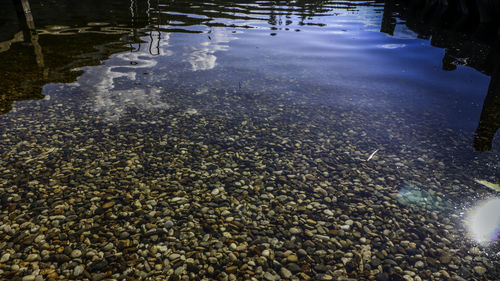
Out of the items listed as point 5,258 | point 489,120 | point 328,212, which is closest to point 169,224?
point 5,258

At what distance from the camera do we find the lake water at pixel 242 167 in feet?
13.9

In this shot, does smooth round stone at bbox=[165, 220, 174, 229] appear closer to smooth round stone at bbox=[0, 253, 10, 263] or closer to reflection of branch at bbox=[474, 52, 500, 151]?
smooth round stone at bbox=[0, 253, 10, 263]

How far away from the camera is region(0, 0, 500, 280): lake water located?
422cm

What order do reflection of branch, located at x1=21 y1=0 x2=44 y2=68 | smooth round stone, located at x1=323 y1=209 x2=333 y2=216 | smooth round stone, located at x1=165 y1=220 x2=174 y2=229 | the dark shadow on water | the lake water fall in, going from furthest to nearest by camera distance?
reflection of branch, located at x1=21 y1=0 x2=44 y2=68
the dark shadow on water
smooth round stone, located at x1=323 y1=209 x2=333 y2=216
smooth round stone, located at x1=165 y1=220 x2=174 y2=229
the lake water

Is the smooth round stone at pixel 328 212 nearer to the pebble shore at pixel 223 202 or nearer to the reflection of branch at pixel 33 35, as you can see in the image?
the pebble shore at pixel 223 202

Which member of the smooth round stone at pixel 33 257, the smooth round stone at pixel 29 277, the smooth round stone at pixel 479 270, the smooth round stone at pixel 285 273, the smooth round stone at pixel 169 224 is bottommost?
the smooth round stone at pixel 479 270

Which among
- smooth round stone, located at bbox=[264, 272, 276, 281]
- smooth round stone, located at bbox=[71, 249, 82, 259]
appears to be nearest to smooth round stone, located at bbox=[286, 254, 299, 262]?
smooth round stone, located at bbox=[264, 272, 276, 281]

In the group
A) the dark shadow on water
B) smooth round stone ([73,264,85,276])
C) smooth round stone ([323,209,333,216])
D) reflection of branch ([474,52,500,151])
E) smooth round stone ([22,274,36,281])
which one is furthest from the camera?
the dark shadow on water

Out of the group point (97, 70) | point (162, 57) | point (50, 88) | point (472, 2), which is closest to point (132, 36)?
point (162, 57)

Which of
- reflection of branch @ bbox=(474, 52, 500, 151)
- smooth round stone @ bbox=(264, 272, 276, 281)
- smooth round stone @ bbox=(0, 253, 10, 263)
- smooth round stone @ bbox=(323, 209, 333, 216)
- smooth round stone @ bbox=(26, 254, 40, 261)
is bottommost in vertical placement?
smooth round stone @ bbox=(264, 272, 276, 281)

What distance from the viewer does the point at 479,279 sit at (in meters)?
4.05

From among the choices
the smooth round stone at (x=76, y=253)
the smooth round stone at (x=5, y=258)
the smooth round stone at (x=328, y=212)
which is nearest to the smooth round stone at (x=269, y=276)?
the smooth round stone at (x=328, y=212)

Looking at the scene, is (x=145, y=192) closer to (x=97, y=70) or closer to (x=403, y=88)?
(x=97, y=70)

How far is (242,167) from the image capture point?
6160 mm
